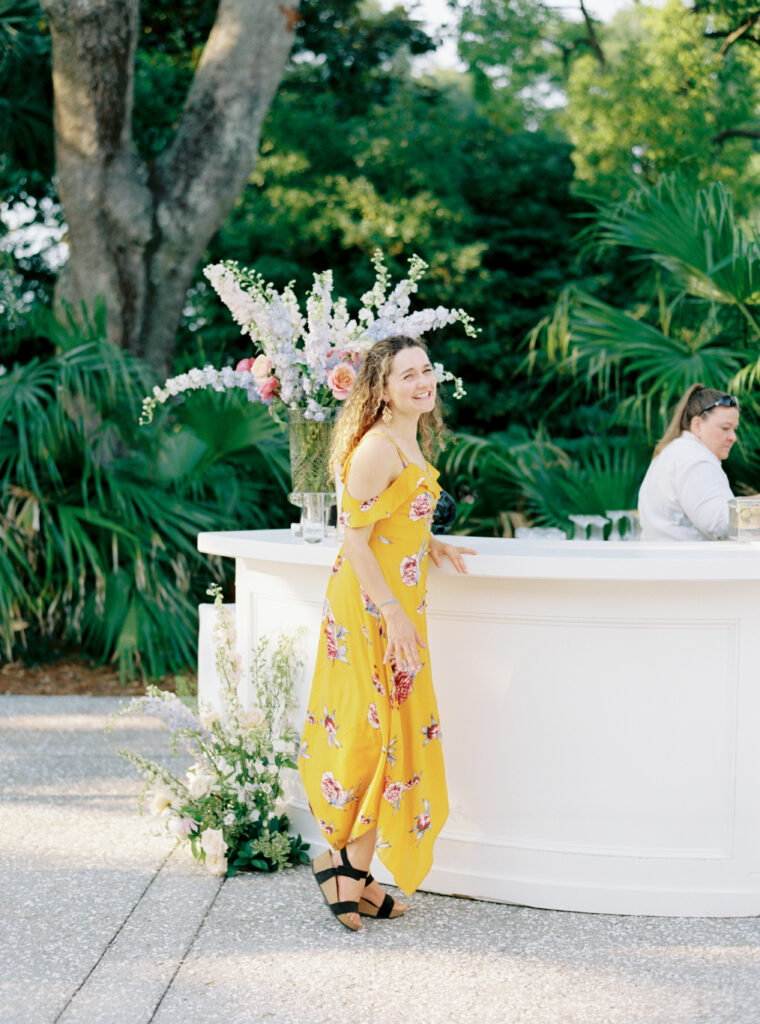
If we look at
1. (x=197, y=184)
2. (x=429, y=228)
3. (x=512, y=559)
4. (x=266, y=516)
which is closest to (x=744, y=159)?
(x=429, y=228)

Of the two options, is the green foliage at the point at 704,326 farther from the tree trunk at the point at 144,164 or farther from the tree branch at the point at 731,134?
the tree branch at the point at 731,134

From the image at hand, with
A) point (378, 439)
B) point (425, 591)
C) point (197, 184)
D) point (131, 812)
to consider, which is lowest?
point (131, 812)

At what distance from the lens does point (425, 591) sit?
333 cm

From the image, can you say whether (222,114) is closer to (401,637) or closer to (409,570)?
(409,570)

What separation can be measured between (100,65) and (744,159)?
7520mm

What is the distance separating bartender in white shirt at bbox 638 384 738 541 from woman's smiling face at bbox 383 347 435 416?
4.61ft

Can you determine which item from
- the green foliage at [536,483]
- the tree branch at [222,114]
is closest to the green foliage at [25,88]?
the tree branch at [222,114]

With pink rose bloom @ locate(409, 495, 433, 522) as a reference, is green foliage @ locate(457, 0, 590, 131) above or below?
above

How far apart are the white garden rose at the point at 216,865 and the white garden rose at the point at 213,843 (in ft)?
0.05

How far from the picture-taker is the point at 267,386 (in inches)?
157

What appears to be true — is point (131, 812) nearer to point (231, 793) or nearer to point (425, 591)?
point (231, 793)

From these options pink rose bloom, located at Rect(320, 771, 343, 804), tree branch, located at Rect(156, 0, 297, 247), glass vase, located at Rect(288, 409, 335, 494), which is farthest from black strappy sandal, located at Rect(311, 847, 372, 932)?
tree branch, located at Rect(156, 0, 297, 247)

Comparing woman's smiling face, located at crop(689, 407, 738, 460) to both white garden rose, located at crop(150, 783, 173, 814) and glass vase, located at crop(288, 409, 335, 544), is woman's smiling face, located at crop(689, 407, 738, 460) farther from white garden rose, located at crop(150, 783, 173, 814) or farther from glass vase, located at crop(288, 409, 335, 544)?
white garden rose, located at crop(150, 783, 173, 814)

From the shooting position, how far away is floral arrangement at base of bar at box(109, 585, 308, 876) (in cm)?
373
